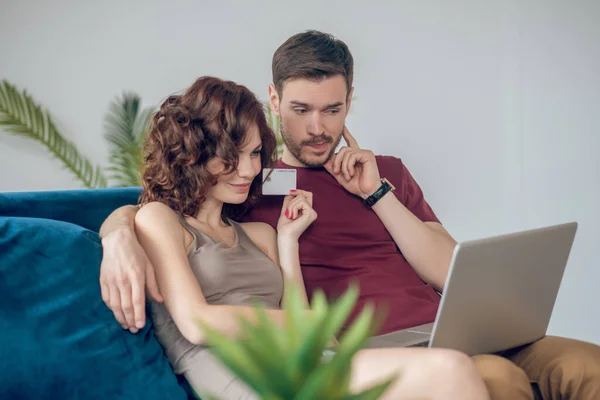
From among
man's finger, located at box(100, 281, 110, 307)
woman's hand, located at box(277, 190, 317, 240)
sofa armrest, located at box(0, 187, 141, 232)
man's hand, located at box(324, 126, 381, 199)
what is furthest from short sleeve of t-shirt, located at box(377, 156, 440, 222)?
man's finger, located at box(100, 281, 110, 307)

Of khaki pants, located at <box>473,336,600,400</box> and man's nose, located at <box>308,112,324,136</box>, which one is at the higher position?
man's nose, located at <box>308,112,324,136</box>

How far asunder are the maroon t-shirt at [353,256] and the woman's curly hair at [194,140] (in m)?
0.29

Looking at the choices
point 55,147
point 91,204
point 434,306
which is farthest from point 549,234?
point 55,147

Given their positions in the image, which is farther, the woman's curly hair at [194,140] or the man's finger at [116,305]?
the woman's curly hair at [194,140]

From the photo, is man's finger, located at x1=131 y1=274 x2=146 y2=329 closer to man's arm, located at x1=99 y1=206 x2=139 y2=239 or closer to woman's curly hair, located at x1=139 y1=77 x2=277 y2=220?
man's arm, located at x1=99 y1=206 x2=139 y2=239

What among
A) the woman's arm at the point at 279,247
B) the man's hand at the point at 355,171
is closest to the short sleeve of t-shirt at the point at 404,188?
the man's hand at the point at 355,171

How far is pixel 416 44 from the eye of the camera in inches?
155

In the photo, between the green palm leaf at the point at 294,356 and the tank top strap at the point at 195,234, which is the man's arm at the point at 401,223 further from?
the green palm leaf at the point at 294,356

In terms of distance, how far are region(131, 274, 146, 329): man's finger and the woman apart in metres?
0.08

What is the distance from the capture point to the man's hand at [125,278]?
4.89ft

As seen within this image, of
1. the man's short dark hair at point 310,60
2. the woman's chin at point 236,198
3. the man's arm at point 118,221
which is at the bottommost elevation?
the man's arm at point 118,221

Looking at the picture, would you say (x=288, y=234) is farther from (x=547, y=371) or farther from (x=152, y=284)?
(x=547, y=371)

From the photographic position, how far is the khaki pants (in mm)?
1433

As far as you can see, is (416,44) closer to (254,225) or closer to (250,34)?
(250,34)
